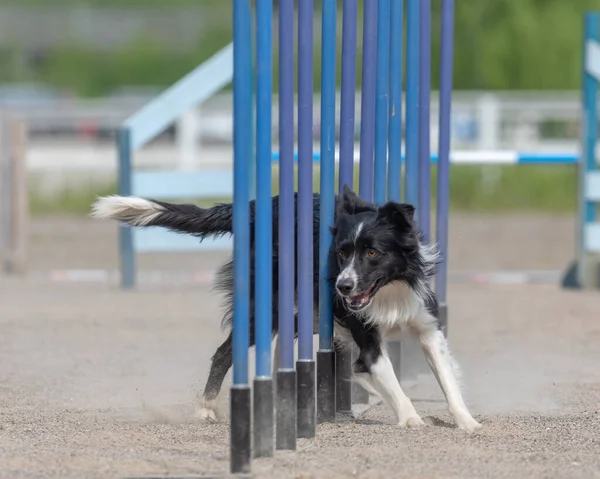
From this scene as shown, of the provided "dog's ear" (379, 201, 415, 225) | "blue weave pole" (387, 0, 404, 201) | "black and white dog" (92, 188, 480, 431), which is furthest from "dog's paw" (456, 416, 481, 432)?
"blue weave pole" (387, 0, 404, 201)

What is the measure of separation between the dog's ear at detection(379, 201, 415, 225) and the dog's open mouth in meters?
0.33

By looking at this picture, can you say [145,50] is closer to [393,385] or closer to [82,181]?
[82,181]

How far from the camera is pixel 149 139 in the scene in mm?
10891

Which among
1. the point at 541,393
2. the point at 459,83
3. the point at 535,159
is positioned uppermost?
the point at 459,83

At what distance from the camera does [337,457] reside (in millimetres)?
4539

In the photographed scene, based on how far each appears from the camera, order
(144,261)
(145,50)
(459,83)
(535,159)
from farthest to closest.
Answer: (145,50) → (459,83) → (144,261) → (535,159)

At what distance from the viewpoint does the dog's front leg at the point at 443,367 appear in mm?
5371

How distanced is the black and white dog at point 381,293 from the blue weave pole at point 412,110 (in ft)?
2.25

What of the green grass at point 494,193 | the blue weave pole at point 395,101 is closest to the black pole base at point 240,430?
the blue weave pole at point 395,101

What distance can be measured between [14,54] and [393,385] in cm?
3348

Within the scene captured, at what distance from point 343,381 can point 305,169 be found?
1254 mm

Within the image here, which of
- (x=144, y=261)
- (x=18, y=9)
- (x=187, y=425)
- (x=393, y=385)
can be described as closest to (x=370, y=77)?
(x=393, y=385)

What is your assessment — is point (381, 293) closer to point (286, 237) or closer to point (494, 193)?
point (286, 237)

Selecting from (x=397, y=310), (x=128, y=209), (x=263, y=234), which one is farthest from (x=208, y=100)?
(x=263, y=234)
